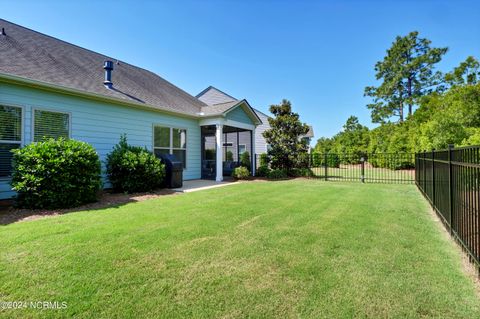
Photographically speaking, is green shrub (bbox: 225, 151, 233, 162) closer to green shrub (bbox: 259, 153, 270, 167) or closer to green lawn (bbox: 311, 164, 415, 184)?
green shrub (bbox: 259, 153, 270, 167)

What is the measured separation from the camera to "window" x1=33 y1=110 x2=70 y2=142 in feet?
22.5

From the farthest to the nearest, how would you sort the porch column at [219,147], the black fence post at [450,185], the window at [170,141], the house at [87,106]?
the porch column at [219,147] → the window at [170,141] → the house at [87,106] → the black fence post at [450,185]

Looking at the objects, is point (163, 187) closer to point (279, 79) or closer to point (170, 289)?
point (170, 289)

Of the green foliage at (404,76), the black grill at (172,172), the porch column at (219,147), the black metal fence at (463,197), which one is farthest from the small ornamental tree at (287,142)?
the green foliage at (404,76)

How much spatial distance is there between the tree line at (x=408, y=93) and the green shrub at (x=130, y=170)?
583 inches

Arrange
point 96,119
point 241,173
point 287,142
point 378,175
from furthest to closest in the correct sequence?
point 378,175, point 287,142, point 241,173, point 96,119

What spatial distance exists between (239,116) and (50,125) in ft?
28.0

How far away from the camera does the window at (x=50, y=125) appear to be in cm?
686

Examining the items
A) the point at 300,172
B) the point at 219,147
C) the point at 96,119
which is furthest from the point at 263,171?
the point at 96,119

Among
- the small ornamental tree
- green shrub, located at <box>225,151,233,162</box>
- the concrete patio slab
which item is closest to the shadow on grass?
the concrete patio slab

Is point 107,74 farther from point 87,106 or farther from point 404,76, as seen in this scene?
point 404,76

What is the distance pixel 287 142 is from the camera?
553 inches

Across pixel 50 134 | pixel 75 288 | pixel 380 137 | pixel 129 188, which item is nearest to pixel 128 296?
pixel 75 288

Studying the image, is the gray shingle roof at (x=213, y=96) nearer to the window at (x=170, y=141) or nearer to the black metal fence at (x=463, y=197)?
the window at (x=170, y=141)
